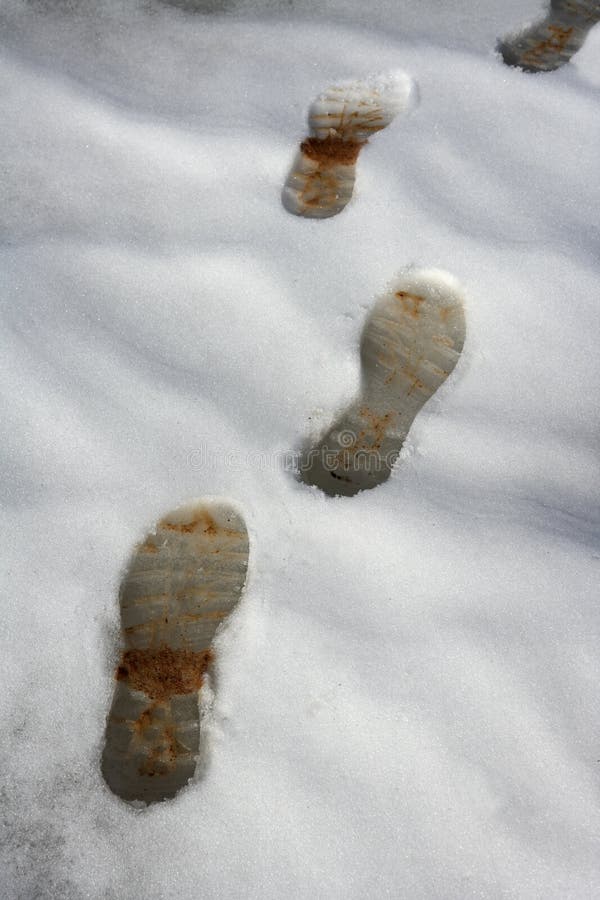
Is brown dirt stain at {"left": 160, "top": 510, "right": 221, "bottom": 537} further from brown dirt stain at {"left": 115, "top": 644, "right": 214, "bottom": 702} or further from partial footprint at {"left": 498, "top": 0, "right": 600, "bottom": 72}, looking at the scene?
partial footprint at {"left": 498, "top": 0, "right": 600, "bottom": 72}

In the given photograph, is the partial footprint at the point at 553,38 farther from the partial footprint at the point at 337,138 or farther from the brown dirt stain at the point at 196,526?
the brown dirt stain at the point at 196,526

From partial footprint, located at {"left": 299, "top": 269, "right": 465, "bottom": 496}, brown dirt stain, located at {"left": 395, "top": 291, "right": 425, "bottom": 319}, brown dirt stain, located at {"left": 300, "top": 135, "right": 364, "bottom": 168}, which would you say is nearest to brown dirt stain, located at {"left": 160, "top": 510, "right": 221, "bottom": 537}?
partial footprint, located at {"left": 299, "top": 269, "right": 465, "bottom": 496}

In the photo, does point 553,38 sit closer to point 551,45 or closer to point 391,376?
point 551,45

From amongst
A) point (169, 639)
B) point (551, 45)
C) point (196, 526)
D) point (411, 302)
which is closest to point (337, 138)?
point (411, 302)

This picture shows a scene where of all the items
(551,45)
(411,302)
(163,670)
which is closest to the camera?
(163,670)

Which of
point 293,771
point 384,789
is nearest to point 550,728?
point 384,789

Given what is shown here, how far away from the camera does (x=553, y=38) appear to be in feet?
3.82

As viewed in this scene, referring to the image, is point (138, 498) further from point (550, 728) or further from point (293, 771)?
point (550, 728)

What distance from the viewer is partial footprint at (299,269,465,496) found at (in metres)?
0.99

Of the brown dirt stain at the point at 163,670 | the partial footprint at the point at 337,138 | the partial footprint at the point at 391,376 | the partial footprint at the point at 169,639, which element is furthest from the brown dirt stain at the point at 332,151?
the brown dirt stain at the point at 163,670

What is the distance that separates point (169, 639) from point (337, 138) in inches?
29.4

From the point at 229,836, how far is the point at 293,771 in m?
0.10

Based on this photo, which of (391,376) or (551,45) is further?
(551,45)

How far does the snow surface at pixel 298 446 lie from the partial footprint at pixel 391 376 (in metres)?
0.02
